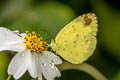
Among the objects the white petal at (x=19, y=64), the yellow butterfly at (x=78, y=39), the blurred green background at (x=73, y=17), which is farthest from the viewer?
the blurred green background at (x=73, y=17)

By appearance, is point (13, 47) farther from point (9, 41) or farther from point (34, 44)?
point (34, 44)

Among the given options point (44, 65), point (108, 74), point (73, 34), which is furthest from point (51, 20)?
point (44, 65)

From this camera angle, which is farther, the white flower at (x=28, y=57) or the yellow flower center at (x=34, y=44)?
the yellow flower center at (x=34, y=44)

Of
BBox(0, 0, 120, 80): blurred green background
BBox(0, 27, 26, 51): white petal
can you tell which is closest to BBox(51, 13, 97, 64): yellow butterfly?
BBox(0, 27, 26, 51): white petal

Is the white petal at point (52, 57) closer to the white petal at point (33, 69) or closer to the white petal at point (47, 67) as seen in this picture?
the white petal at point (47, 67)

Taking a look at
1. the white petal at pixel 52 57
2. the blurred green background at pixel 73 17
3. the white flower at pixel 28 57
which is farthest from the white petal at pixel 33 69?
the blurred green background at pixel 73 17

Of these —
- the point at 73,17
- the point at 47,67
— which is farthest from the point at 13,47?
the point at 73,17
